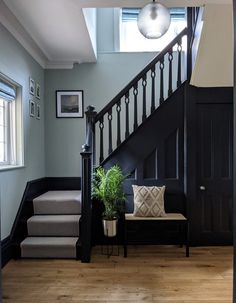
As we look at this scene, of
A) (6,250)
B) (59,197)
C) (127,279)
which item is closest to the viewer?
(127,279)

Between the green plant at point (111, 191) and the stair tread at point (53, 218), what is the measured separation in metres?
0.43

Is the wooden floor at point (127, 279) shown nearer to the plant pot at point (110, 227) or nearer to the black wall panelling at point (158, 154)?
the plant pot at point (110, 227)

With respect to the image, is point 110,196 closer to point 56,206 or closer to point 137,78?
point 56,206

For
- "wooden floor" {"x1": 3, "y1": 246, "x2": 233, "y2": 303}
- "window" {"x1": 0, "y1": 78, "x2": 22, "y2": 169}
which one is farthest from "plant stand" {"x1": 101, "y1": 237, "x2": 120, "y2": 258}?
"window" {"x1": 0, "y1": 78, "x2": 22, "y2": 169}

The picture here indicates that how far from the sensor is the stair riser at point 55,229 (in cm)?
406

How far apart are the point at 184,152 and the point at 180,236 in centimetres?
119

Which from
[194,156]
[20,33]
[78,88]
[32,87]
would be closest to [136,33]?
[78,88]

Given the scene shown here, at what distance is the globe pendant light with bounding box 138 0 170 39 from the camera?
270cm

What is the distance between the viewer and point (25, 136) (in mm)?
4465

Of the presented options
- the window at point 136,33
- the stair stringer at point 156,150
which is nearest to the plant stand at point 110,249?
the stair stringer at point 156,150

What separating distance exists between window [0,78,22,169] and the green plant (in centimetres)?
121

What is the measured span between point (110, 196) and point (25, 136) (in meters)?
1.56

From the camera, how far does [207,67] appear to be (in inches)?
164

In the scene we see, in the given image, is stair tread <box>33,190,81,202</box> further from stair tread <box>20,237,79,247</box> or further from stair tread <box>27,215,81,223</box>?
stair tread <box>20,237,79,247</box>
